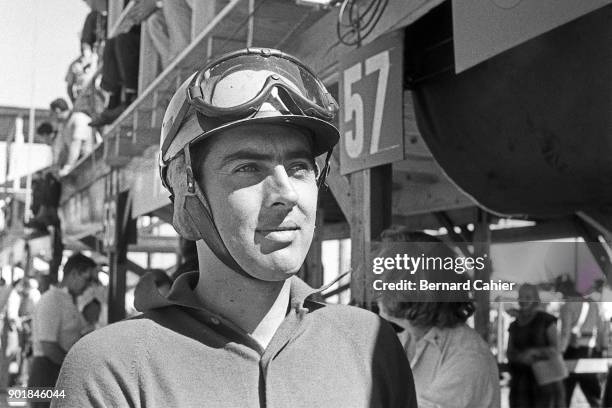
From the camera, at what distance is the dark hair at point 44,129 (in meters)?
8.16

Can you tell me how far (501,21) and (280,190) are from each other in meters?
1.50

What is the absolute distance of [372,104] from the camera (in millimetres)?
3389

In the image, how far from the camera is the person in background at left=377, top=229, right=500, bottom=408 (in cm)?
288

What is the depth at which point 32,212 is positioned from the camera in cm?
945

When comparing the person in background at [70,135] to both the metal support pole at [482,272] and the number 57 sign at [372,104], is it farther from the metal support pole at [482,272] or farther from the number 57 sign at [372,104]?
the number 57 sign at [372,104]

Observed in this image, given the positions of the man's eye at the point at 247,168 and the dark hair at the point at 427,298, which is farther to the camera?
the dark hair at the point at 427,298

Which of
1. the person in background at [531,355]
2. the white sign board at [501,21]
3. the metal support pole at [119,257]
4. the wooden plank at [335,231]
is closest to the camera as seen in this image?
the white sign board at [501,21]

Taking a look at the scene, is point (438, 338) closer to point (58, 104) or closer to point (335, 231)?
point (58, 104)

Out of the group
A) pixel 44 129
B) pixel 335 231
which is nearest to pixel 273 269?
pixel 44 129

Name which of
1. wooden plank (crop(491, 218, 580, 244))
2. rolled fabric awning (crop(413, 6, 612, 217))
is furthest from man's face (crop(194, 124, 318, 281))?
wooden plank (crop(491, 218, 580, 244))

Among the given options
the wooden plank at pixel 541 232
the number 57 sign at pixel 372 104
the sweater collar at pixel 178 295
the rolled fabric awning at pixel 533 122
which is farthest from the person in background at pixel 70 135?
the sweater collar at pixel 178 295

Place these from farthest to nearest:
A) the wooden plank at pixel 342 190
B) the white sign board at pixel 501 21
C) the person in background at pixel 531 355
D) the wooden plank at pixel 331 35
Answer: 1. the person in background at pixel 531 355
2. the wooden plank at pixel 342 190
3. the wooden plank at pixel 331 35
4. the white sign board at pixel 501 21

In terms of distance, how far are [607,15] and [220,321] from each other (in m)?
1.96

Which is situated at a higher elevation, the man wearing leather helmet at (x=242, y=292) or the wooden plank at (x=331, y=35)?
the wooden plank at (x=331, y=35)
